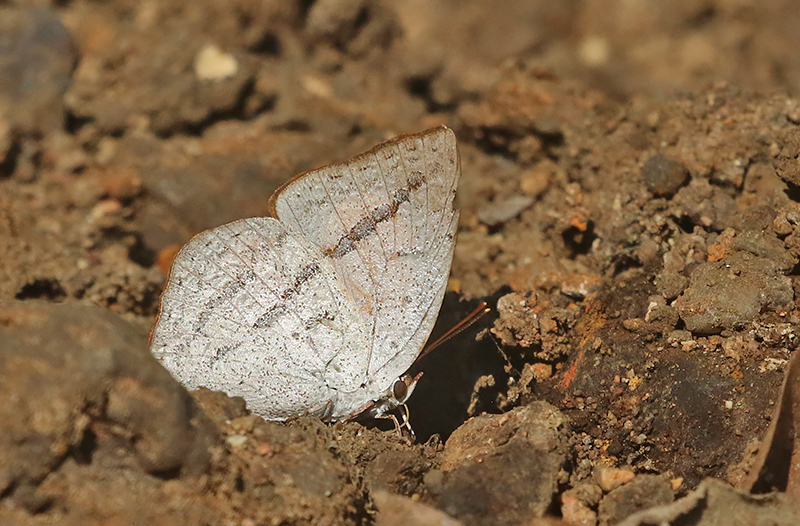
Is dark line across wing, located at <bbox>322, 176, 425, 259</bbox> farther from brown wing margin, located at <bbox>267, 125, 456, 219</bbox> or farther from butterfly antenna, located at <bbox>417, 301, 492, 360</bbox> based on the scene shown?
butterfly antenna, located at <bbox>417, 301, 492, 360</bbox>

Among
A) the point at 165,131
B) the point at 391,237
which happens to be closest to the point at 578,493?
the point at 391,237

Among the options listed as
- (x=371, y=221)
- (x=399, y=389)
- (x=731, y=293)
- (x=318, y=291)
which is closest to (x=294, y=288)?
(x=318, y=291)

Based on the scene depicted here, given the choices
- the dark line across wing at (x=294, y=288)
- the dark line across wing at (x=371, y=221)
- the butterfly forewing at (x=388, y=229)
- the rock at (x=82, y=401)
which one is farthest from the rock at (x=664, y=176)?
the rock at (x=82, y=401)

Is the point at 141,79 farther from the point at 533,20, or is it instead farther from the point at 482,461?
the point at 482,461

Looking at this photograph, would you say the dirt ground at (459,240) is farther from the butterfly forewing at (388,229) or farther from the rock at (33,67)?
the butterfly forewing at (388,229)

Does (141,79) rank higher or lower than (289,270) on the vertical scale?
higher

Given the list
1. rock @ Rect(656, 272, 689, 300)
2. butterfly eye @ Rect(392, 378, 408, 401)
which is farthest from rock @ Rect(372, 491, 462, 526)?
rock @ Rect(656, 272, 689, 300)
